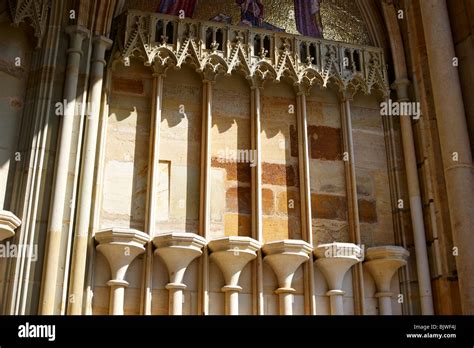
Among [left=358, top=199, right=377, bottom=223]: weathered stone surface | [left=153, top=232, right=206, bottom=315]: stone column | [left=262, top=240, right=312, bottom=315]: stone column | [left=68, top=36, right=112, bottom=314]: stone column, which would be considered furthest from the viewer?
[left=358, top=199, right=377, bottom=223]: weathered stone surface

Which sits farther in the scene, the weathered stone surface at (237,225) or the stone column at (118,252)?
the weathered stone surface at (237,225)

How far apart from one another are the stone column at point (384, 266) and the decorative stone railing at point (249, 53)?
2.46m

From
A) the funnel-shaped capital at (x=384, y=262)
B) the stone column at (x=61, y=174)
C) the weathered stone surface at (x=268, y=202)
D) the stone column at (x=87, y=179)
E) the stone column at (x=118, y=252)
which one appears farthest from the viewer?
the weathered stone surface at (x=268, y=202)

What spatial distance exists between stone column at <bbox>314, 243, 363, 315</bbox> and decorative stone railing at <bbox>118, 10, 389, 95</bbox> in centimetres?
245

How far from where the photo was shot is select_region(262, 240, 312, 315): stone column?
25.0ft

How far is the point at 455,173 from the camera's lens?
20.3ft

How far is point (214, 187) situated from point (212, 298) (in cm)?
149

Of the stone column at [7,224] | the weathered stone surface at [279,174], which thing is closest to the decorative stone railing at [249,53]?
the weathered stone surface at [279,174]

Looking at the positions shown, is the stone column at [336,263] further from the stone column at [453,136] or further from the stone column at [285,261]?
the stone column at [453,136]

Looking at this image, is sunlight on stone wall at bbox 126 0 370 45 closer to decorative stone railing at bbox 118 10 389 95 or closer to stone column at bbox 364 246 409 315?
decorative stone railing at bbox 118 10 389 95

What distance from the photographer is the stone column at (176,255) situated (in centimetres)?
732

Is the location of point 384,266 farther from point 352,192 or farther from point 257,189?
point 257,189

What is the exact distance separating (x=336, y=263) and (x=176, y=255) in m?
2.08

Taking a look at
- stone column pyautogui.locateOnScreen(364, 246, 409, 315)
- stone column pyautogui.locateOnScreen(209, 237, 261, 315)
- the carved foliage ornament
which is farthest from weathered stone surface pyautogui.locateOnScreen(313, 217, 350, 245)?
the carved foliage ornament
